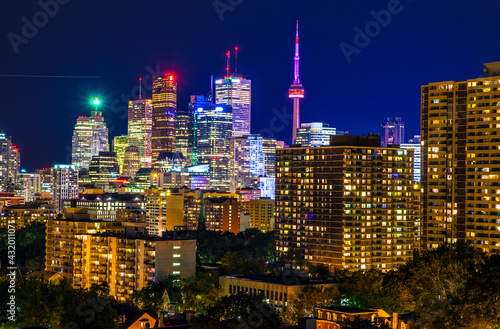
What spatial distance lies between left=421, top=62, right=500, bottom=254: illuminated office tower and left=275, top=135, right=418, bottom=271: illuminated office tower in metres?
10.5

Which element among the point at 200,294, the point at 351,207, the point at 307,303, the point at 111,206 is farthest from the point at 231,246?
the point at 307,303

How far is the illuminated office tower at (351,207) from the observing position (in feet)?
364

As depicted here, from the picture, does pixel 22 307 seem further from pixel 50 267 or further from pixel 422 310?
pixel 50 267

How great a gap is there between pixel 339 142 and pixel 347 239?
1415 cm

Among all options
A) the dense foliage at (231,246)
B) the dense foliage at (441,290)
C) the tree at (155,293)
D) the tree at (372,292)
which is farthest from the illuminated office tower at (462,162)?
the tree at (155,293)

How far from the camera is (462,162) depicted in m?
101

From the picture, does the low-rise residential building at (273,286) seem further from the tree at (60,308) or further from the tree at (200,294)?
the tree at (60,308)

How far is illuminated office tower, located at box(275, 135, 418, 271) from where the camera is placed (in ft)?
364

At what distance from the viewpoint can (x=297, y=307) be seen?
64062mm

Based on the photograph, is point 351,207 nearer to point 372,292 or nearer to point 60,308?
point 372,292

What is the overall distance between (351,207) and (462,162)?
56.2 ft

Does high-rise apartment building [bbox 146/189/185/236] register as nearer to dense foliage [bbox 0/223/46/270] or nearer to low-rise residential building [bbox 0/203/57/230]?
low-rise residential building [bbox 0/203/57/230]

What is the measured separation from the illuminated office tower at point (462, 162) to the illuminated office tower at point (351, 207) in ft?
34.3

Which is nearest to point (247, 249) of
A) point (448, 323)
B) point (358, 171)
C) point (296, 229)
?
point (296, 229)
